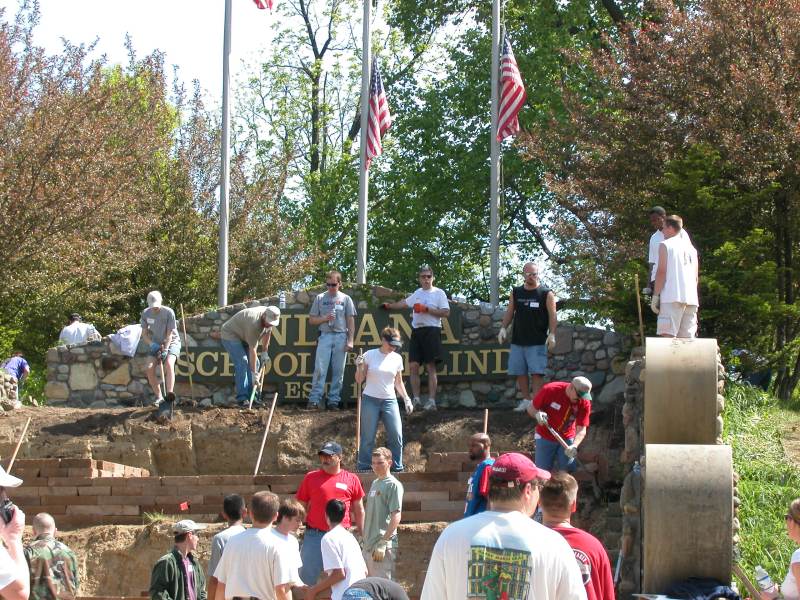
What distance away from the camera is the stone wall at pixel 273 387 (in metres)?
18.5

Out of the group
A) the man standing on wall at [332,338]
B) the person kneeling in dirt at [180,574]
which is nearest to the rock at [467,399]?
the man standing on wall at [332,338]

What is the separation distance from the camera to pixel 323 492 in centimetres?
1137

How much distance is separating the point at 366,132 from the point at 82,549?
9870 mm

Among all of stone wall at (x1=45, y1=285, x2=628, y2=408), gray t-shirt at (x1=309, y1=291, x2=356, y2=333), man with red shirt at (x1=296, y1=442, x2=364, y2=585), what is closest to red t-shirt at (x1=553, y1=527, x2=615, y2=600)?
man with red shirt at (x1=296, y1=442, x2=364, y2=585)

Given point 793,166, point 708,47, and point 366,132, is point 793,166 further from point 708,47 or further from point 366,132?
point 366,132

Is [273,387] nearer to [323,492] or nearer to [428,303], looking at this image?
[428,303]

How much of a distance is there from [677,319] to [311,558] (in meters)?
4.38

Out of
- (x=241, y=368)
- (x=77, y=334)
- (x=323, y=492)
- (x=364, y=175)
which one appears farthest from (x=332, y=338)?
(x=323, y=492)

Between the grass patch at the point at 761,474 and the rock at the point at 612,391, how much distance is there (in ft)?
5.29

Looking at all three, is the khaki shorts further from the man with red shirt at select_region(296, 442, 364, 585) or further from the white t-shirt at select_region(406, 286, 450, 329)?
the white t-shirt at select_region(406, 286, 450, 329)

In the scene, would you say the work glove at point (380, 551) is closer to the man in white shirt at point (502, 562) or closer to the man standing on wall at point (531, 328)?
the man standing on wall at point (531, 328)

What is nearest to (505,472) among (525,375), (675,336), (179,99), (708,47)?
(675,336)

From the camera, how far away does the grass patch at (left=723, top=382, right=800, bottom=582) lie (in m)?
11.5

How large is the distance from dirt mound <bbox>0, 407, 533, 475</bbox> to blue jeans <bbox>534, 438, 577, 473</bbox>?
4.30 metres
